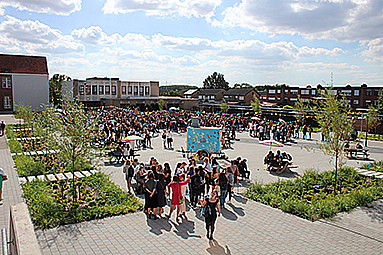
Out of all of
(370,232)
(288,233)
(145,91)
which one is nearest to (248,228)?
(288,233)

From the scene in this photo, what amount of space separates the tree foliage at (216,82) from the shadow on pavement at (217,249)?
119 m

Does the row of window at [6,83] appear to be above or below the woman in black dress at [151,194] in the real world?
above

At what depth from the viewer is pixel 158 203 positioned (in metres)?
8.79

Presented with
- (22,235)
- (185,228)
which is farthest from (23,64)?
(22,235)

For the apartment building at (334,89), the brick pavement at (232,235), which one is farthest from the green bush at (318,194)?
the apartment building at (334,89)

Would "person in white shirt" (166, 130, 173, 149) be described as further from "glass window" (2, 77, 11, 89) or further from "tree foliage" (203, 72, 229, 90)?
"tree foliage" (203, 72, 229, 90)

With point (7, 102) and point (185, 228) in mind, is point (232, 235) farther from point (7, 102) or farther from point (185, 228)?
point (7, 102)

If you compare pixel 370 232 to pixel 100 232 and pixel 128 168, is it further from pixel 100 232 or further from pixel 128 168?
pixel 128 168

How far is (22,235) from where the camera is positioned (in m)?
5.70

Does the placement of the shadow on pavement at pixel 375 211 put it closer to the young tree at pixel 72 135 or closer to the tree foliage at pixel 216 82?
the young tree at pixel 72 135

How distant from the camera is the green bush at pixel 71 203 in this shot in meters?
8.50

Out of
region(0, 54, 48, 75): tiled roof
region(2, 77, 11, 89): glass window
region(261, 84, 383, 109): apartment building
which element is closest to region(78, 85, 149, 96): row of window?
region(0, 54, 48, 75): tiled roof

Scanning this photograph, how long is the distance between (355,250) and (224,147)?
15858 mm

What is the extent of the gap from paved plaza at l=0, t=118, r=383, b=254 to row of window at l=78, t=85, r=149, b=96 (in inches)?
2252
